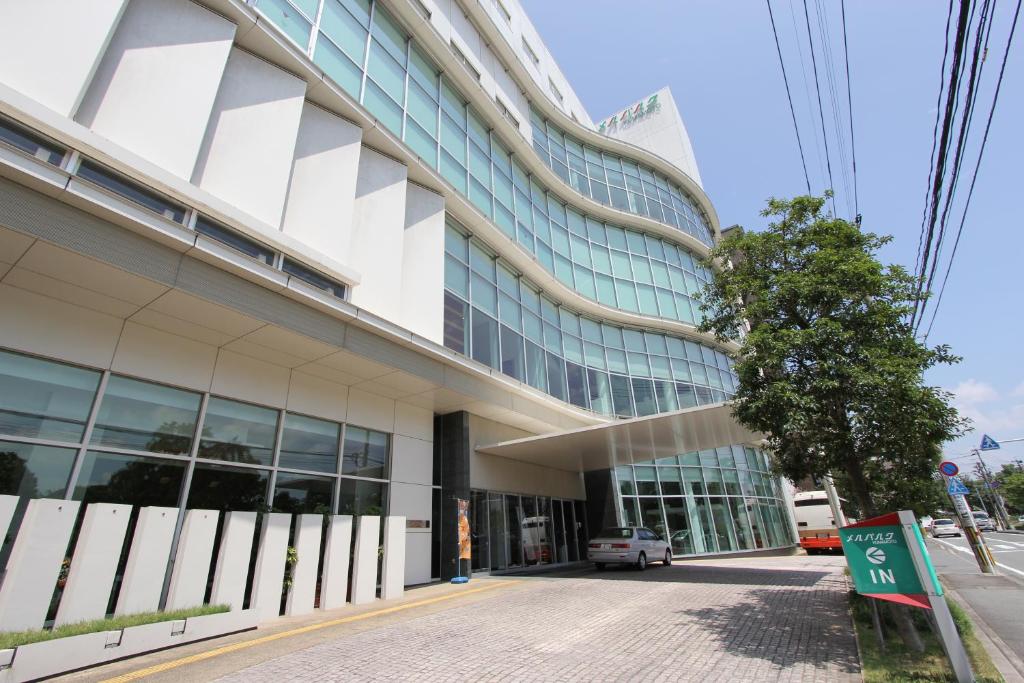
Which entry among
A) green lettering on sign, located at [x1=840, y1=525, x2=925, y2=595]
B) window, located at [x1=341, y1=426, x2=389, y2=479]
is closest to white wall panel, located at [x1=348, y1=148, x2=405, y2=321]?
window, located at [x1=341, y1=426, x2=389, y2=479]

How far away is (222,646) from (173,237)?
598cm

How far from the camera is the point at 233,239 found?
9383mm

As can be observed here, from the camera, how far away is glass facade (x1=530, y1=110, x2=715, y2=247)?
25.4 metres

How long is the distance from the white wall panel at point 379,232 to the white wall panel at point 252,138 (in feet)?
7.44

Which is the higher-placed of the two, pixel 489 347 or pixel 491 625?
pixel 489 347

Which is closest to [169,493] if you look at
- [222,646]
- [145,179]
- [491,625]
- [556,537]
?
[222,646]

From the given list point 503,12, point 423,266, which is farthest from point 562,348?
point 503,12

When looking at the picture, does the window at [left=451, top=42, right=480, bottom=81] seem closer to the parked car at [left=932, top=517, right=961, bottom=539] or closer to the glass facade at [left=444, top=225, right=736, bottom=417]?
the glass facade at [left=444, top=225, right=736, bottom=417]

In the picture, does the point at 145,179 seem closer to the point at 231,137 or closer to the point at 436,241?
the point at 231,137

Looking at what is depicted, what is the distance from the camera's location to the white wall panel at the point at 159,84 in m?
8.12

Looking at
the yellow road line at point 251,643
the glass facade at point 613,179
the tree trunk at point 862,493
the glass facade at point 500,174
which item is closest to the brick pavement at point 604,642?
the tree trunk at point 862,493

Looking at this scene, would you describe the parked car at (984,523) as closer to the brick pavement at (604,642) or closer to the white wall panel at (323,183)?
the brick pavement at (604,642)

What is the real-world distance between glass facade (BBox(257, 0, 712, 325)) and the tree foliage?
1163 cm

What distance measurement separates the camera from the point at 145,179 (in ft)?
26.5
